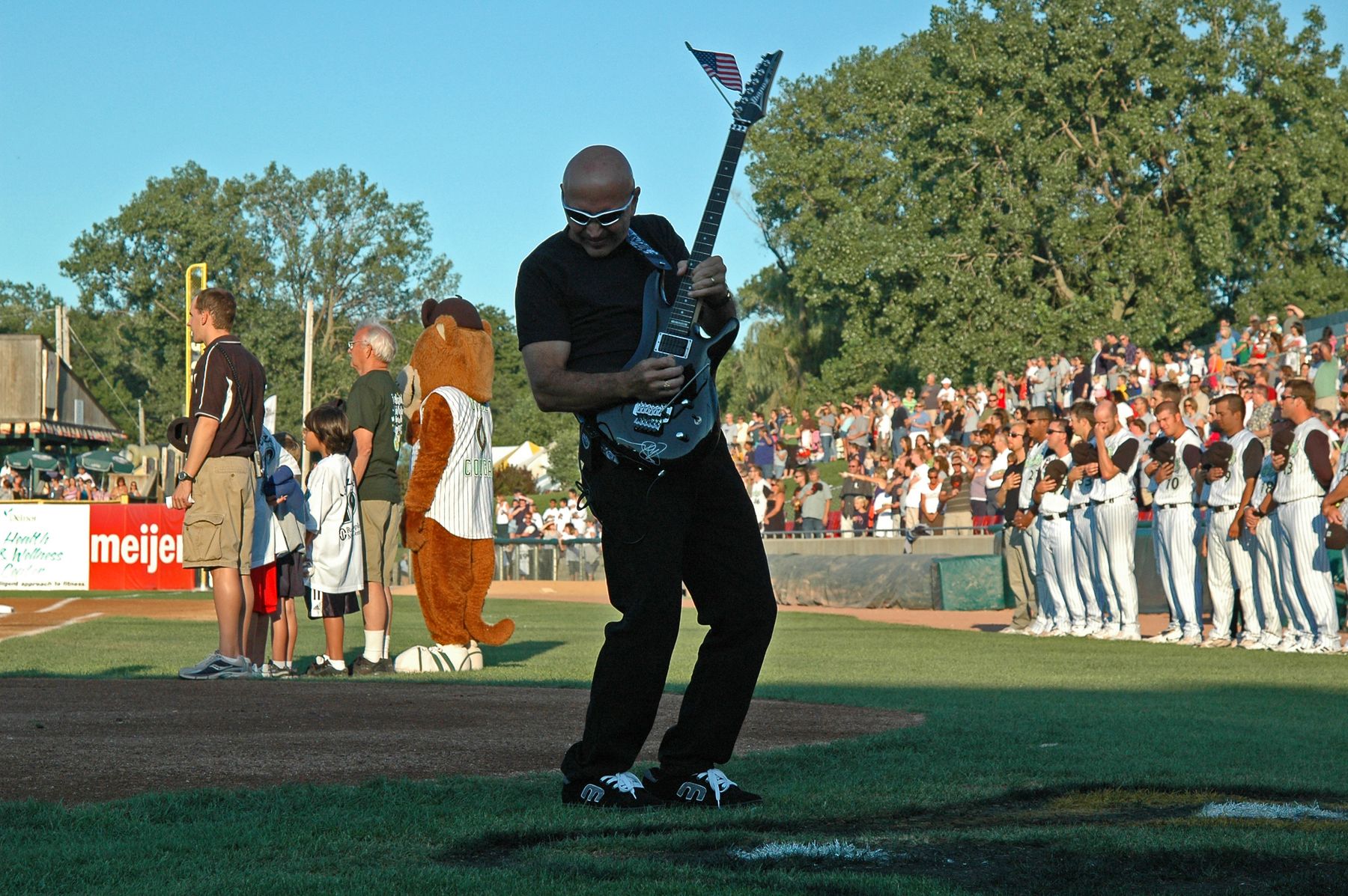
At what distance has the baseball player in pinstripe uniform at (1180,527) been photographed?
1503cm

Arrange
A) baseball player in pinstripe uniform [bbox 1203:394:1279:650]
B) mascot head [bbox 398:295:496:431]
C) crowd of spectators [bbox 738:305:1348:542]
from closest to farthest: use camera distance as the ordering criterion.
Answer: mascot head [bbox 398:295:496:431], baseball player in pinstripe uniform [bbox 1203:394:1279:650], crowd of spectators [bbox 738:305:1348:542]

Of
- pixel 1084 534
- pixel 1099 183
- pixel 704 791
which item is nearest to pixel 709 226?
pixel 704 791

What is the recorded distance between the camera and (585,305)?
4.73 meters

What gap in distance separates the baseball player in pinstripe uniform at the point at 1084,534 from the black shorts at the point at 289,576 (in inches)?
326

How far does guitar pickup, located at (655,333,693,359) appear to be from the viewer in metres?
4.57

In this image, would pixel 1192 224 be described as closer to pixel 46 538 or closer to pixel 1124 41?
pixel 1124 41

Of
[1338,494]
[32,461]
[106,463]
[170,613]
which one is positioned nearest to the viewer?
[1338,494]

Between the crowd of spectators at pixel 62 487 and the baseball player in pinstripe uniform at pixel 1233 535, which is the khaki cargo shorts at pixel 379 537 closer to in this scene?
the baseball player in pinstripe uniform at pixel 1233 535

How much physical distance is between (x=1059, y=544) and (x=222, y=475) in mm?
9695

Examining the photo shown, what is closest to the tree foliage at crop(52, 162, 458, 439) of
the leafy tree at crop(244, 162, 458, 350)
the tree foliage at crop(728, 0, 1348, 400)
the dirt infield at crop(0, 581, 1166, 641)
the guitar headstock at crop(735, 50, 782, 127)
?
the leafy tree at crop(244, 162, 458, 350)

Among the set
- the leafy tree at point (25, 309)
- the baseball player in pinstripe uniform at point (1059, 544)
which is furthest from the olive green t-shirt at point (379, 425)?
the leafy tree at point (25, 309)

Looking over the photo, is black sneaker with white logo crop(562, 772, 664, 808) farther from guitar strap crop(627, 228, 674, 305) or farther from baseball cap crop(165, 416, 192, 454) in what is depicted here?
baseball cap crop(165, 416, 192, 454)

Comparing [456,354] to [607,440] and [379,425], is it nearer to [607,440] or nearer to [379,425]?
[379,425]

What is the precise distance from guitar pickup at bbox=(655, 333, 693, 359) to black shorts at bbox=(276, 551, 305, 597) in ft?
20.9
